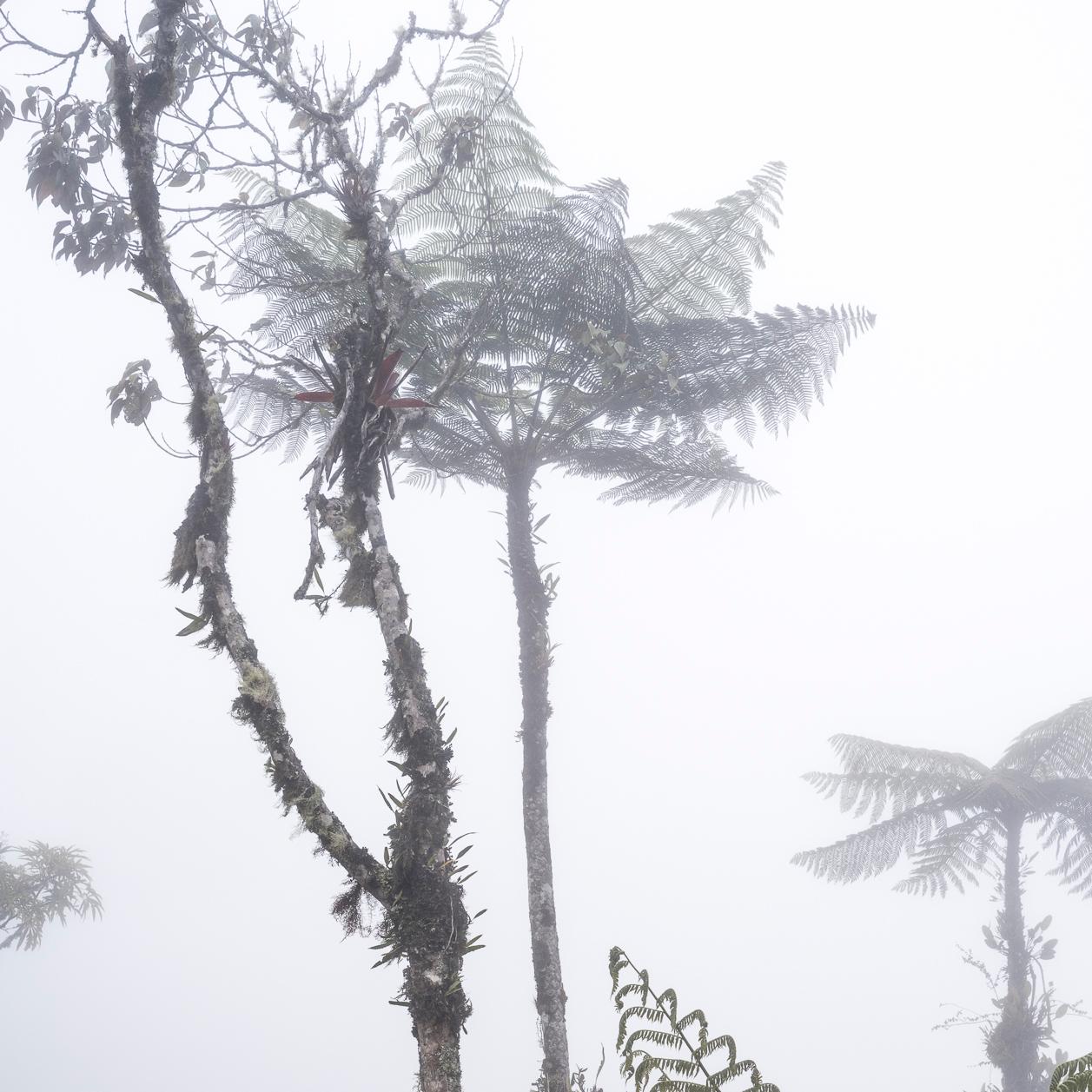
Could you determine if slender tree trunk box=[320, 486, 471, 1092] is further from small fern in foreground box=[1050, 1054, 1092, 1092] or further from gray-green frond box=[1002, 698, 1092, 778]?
gray-green frond box=[1002, 698, 1092, 778]

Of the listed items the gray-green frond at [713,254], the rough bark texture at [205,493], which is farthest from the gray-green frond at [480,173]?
the rough bark texture at [205,493]

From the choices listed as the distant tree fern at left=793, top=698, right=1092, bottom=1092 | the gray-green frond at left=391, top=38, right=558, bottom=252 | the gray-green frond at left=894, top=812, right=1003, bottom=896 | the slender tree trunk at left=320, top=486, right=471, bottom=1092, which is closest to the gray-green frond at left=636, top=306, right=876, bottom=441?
the gray-green frond at left=391, top=38, right=558, bottom=252

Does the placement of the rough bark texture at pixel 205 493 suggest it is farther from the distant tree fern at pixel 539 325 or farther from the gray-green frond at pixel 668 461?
the gray-green frond at pixel 668 461

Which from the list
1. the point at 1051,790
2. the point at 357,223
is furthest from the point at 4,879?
the point at 1051,790

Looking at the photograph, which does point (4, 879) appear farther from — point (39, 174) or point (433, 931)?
point (433, 931)

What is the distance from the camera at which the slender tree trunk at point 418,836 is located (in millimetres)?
2186

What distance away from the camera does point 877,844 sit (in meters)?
10.9

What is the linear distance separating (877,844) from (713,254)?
24.7 ft

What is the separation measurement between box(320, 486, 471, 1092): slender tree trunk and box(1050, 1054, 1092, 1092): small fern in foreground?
127 cm

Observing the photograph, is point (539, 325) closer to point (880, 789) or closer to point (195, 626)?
point (195, 626)

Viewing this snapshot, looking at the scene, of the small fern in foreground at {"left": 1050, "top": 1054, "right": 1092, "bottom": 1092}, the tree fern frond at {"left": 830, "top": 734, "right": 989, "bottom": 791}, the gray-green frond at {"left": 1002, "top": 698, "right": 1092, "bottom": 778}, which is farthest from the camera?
the tree fern frond at {"left": 830, "top": 734, "right": 989, "bottom": 791}

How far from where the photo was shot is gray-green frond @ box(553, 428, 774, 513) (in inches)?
272

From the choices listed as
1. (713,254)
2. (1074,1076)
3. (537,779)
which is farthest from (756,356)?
(1074,1076)

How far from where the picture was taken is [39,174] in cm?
466
